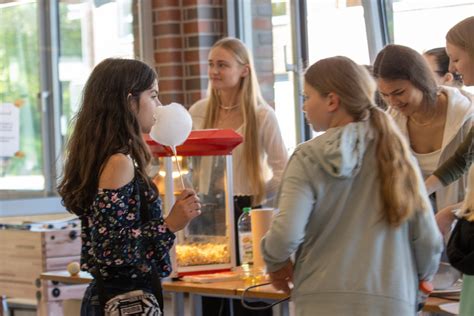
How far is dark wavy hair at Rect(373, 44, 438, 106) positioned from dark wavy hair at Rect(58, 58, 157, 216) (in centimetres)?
88

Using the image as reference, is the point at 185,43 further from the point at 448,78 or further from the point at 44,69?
the point at 448,78

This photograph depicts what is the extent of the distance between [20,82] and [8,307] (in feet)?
4.38

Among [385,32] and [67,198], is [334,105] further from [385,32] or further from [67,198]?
[385,32]

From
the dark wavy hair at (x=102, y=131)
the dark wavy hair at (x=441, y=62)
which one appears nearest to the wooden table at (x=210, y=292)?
the dark wavy hair at (x=102, y=131)

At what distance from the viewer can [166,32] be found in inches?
229

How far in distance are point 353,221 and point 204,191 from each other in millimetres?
1263

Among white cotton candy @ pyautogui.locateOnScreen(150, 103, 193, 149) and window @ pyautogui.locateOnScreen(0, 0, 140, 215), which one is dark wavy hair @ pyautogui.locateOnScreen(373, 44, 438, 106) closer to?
white cotton candy @ pyautogui.locateOnScreen(150, 103, 193, 149)

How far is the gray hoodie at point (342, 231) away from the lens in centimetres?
256

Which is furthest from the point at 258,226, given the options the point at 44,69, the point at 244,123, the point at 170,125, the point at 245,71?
the point at 44,69

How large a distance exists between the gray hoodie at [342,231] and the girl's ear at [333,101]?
76 millimetres

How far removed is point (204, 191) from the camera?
377 centimetres

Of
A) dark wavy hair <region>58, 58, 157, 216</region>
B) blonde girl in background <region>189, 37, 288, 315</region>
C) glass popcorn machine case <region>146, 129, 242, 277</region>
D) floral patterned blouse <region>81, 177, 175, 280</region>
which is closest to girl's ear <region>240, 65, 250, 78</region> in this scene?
blonde girl in background <region>189, 37, 288, 315</region>

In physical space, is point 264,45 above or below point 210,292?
above

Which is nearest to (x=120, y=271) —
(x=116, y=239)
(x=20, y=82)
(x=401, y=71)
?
(x=116, y=239)
